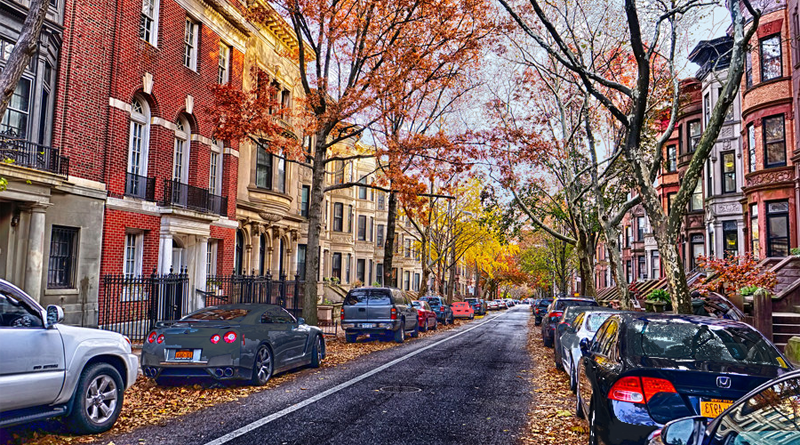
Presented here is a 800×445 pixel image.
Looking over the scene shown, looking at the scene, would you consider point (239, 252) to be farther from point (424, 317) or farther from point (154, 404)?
point (154, 404)

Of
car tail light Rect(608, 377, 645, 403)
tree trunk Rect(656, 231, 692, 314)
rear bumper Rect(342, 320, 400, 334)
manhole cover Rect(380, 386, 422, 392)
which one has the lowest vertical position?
manhole cover Rect(380, 386, 422, 392)

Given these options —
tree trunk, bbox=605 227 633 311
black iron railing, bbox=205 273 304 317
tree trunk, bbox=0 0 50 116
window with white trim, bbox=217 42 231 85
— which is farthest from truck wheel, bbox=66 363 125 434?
window with white trim, bbox=217 42 231 85


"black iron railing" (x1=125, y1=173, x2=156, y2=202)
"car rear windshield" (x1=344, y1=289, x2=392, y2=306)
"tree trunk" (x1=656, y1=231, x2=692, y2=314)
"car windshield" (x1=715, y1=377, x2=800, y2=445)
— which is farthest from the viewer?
"black iron railing" (x1=125, y1=173, x2=156, y2=202)

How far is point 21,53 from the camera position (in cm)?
853

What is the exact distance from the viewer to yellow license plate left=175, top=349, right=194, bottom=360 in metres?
9.20

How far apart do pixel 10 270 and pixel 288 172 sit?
A: 55.8 feet

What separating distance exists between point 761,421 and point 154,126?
20843 millimetres

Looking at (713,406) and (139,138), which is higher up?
(139,138)

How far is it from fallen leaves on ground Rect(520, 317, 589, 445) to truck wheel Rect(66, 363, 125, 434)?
4777mm

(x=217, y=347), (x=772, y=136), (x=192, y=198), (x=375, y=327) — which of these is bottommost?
(x=375, y=327)

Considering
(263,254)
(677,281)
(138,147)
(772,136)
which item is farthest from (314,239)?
(772,136)

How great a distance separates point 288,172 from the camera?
30844 millimetres

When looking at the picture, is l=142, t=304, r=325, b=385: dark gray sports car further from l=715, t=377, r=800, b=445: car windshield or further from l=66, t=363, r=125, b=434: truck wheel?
l=715, t=377, r=800, b=445: car windshield

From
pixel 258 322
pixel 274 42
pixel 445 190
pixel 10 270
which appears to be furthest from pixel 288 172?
pixel 258 322
